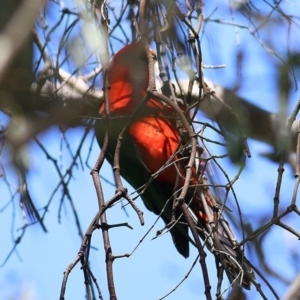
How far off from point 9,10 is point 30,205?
608 millimetres

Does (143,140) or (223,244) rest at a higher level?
(143,140)

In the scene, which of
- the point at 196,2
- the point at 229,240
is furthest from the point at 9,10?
the point at 229,240

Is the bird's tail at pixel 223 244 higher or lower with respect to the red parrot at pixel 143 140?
lower

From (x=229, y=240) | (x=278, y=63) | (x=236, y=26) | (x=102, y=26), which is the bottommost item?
(x=229, y=240)

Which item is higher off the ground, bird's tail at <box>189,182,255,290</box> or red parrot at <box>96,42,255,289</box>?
red parrot at <box>96,42,255,289</box>

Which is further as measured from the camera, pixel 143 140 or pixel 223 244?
pixel 143 140

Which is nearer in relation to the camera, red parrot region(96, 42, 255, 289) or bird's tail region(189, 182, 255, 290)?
bird's tail region(189, 182, 255, 290)

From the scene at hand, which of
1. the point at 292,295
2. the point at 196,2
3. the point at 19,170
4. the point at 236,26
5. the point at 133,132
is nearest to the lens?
the point at 292,295

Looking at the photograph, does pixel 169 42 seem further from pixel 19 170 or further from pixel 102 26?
pixel 19 170

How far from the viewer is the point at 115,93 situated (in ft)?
8.63

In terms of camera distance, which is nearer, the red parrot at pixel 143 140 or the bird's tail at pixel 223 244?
the bird's tail at pixel 223 244

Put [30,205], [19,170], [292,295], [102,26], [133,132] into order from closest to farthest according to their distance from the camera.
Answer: [292,295], [102,26], [19,170], [30,205], [133,132]

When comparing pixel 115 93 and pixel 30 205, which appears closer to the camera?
pixel 30 205

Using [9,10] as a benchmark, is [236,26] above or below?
below
